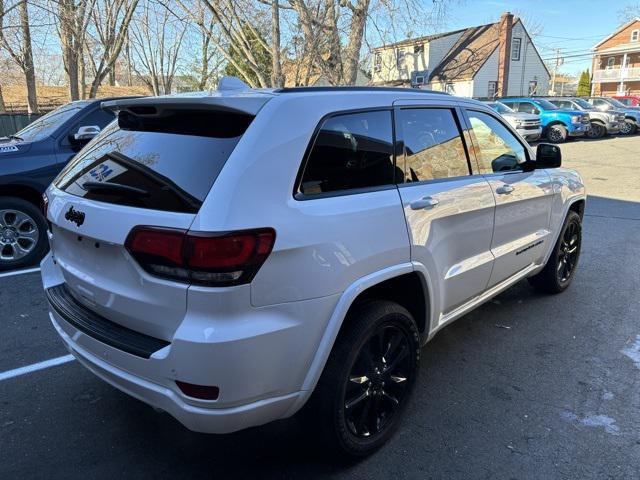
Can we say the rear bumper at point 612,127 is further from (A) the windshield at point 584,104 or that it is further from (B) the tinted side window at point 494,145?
(B) the tinted side window at point 494,145

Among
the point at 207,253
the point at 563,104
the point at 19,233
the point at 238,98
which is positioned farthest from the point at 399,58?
the point at 207,253

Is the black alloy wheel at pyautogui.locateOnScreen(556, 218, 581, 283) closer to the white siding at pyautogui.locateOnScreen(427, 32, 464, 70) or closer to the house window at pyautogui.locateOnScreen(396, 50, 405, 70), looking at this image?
the house window at pyautogui.locateOnScreen(396, 50, 405, 70)

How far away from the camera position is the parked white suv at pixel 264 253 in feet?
6.73

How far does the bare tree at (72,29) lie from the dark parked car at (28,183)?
1344 centimetres

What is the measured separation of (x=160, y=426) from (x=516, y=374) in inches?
90.7

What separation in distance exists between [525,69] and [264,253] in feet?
158

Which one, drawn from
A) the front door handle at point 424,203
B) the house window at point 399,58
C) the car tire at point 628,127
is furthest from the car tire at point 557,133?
the front door handle at point 424,203

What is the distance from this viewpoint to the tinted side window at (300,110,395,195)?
2398mm

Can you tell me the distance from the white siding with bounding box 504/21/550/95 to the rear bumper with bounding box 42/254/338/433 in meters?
45.3

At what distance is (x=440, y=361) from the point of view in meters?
3.71

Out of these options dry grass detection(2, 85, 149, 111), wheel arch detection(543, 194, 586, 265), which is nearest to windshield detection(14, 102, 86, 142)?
wheel arch detection(543, 194, 586, 265)

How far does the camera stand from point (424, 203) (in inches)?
112

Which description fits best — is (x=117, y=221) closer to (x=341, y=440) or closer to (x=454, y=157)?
(x=341, y=440)

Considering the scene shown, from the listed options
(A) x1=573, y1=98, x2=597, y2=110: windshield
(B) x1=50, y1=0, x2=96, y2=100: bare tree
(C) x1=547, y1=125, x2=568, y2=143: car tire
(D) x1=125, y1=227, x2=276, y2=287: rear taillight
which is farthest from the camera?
(A) x1=573, y1=98, x2=597, y2=110: windshield
